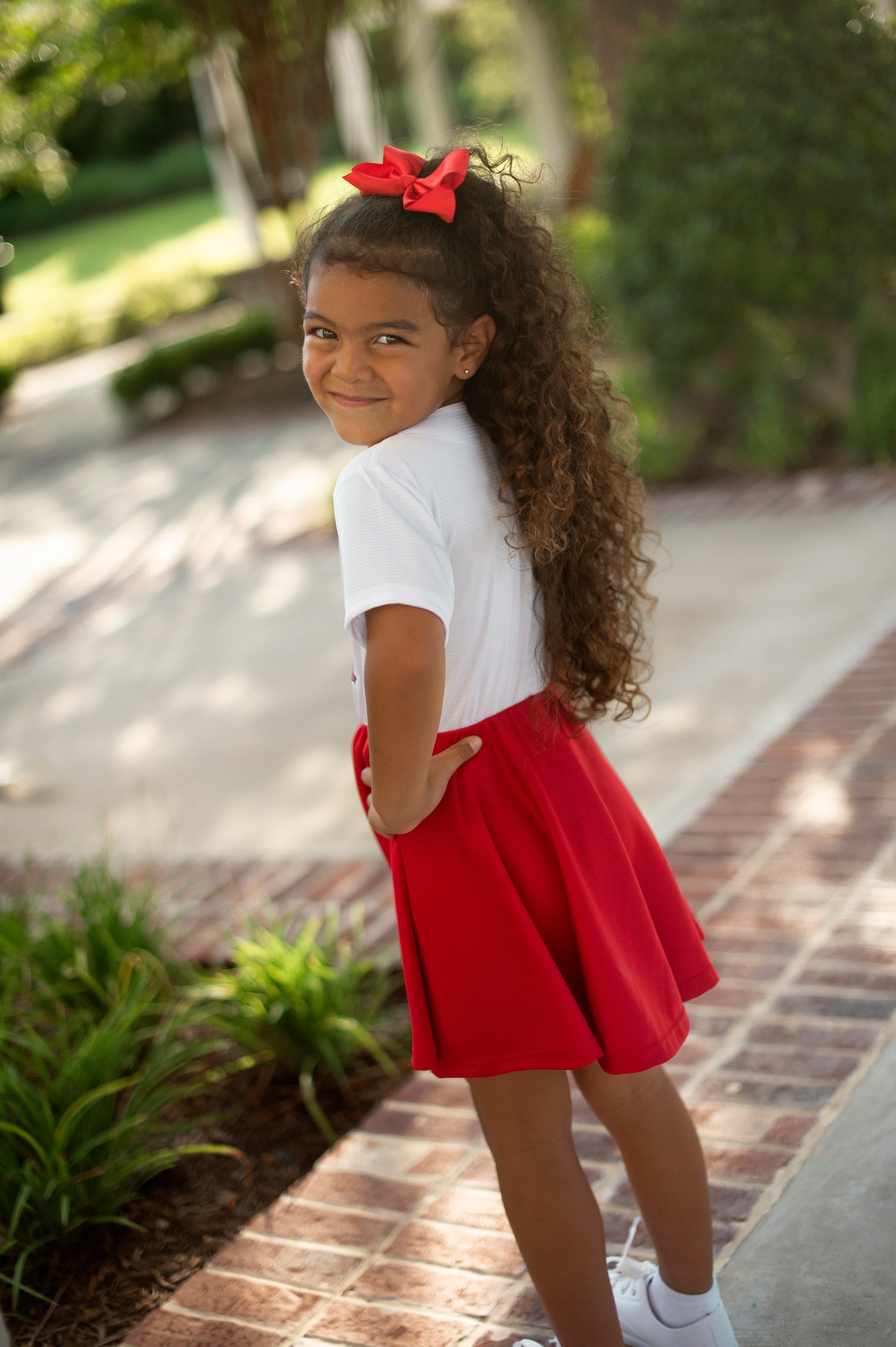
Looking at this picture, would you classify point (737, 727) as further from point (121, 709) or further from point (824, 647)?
point (121, 709)

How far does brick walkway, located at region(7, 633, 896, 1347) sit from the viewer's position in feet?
6.81

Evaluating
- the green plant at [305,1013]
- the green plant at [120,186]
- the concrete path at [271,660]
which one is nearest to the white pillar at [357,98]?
the concrete path at [271,660]

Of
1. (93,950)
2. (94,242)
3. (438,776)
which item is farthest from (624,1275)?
(94,242)

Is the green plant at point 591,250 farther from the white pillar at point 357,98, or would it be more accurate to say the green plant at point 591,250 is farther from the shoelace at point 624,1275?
the white pillar at point 357,98

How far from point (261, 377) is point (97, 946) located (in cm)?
1175

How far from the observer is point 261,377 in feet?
46.0

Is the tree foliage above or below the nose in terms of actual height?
above

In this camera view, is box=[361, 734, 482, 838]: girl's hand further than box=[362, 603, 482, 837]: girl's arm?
Yes

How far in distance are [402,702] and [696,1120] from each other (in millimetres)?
1330

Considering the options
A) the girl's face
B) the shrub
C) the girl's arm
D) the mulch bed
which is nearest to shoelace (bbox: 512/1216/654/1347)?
the mulch bed

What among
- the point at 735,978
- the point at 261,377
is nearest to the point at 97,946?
the point at 735,978

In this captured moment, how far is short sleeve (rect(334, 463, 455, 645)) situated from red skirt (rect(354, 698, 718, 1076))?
0.26 m

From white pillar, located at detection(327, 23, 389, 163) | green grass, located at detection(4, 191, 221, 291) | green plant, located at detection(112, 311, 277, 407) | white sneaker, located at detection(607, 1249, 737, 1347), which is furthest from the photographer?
green grass, located at detection(4, 191, 221, 291)

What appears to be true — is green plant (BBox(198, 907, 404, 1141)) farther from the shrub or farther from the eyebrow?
the shrub
